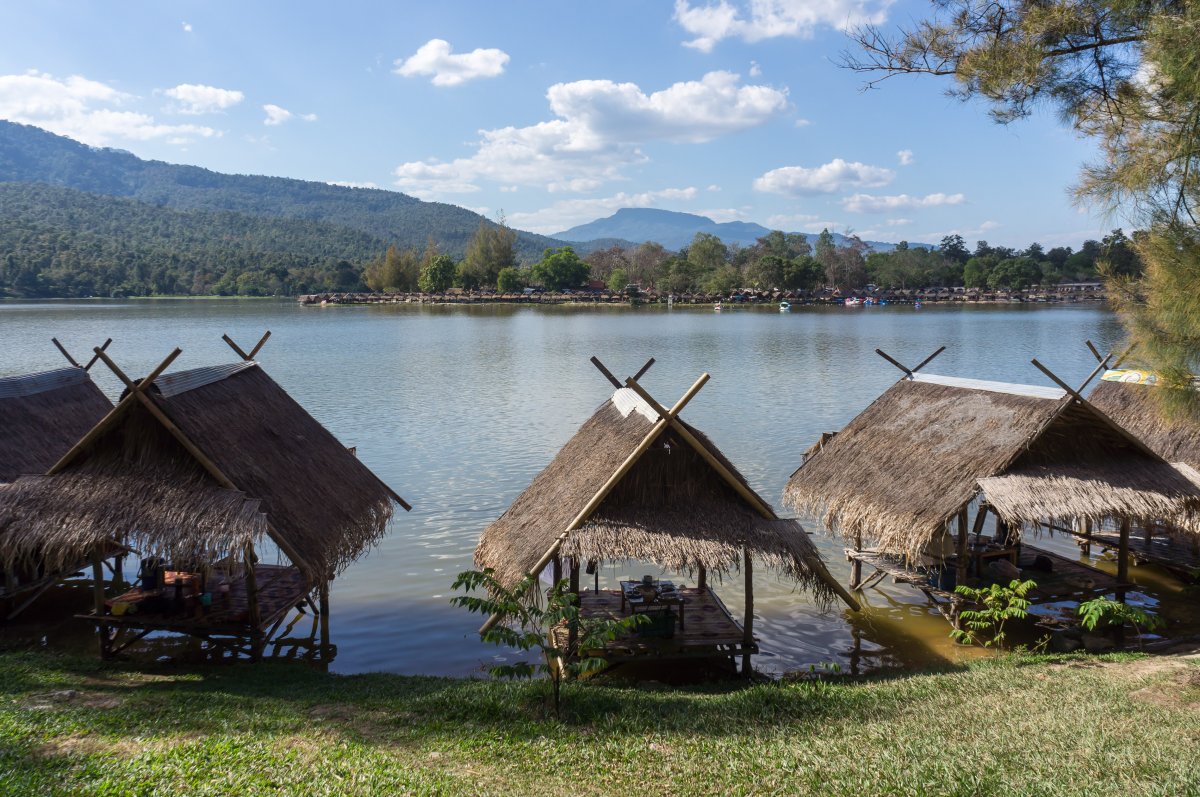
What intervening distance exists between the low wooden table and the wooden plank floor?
4.06m

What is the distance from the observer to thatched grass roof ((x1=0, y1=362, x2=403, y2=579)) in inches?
376

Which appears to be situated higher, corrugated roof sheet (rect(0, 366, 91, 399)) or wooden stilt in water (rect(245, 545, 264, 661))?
corrugated roof sheet (rect(0, 366, 91, 399))

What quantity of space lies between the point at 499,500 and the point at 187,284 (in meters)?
128

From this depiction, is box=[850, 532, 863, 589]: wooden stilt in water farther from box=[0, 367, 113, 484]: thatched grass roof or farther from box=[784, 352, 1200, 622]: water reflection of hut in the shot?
box=[0, 367, 113, 484]: thatched grass roof

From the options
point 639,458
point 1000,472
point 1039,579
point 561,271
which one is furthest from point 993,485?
point 561,271

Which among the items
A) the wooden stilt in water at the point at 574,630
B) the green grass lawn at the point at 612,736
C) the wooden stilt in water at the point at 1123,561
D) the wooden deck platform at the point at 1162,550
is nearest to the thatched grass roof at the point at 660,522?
the wooden stilt in water at the point at 574,630

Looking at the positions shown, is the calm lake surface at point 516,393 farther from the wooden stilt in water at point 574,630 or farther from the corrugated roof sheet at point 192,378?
the corrugated roof sheet at point 192,378

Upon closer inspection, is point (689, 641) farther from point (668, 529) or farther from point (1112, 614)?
point (1112, 614)

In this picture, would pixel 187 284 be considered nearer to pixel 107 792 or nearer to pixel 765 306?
pixel 765 306

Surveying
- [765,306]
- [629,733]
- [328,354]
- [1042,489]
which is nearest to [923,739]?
[629,733]

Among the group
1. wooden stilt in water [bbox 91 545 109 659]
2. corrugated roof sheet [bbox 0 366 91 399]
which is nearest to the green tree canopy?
corrugated roof sheet [bbox 0 366 91 399]

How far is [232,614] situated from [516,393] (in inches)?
938

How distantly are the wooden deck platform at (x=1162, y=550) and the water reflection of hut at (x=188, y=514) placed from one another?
39.4 feet

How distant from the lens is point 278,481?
1105 centimetres
